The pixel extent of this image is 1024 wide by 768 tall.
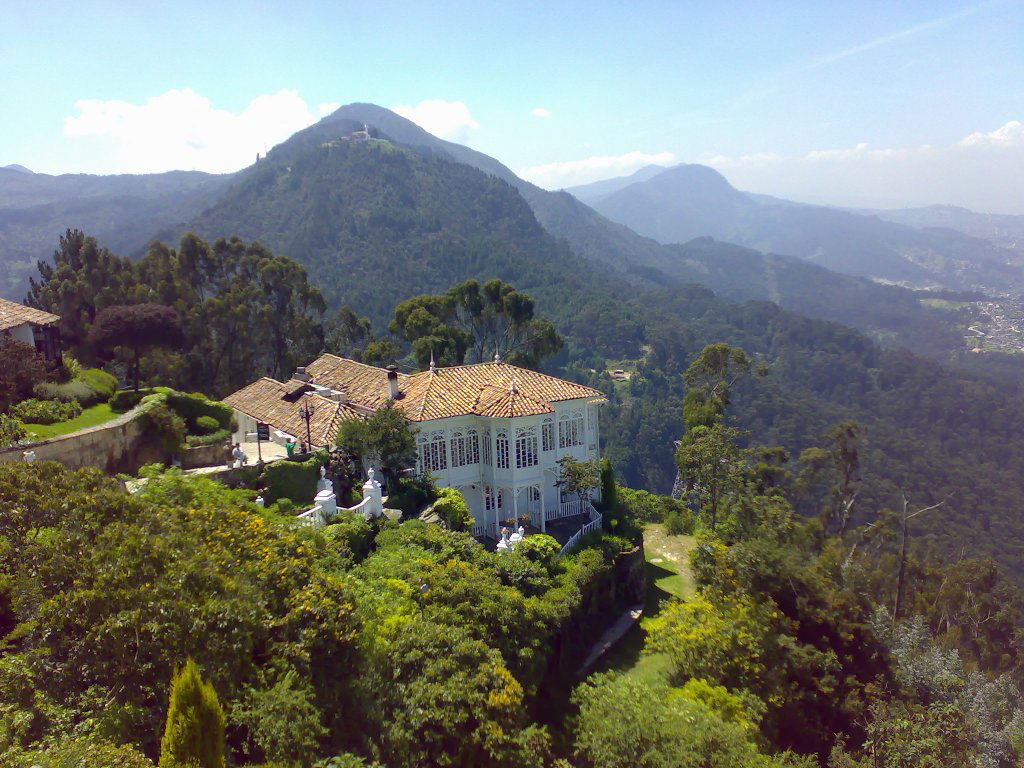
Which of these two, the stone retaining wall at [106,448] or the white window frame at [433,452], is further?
the white window frame at [433,452]

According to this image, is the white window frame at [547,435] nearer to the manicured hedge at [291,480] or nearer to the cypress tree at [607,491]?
the cypress tree at [607,491]

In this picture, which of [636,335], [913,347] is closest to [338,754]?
[636,335]

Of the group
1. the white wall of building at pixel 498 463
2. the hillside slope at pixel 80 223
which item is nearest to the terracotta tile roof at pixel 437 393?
the white wall of building at pixel 498 463

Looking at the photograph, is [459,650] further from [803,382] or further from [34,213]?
[34,213]

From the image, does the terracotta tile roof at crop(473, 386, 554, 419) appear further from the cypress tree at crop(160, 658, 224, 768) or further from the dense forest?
the dense forest

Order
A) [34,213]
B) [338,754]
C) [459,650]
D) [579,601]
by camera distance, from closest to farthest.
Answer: [338,754] → [459,650] → [579,601] → [34,213]
